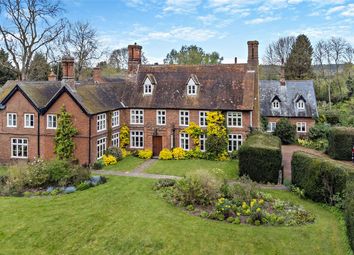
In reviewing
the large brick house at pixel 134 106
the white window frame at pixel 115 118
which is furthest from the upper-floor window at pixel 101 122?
the white window frame at pixel 115 118

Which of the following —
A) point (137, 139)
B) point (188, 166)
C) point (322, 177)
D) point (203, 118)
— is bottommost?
point (188, 166)

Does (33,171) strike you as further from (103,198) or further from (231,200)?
(231,200)

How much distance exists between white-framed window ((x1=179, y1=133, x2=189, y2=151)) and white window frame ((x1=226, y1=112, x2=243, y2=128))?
164 inches

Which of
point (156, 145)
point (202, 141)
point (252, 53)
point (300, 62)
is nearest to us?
point (202, 141)

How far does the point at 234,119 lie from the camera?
31266mm

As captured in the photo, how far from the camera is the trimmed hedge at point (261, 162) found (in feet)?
73.9

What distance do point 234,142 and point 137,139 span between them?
9.45 m

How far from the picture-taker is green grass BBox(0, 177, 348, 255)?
1370 cm

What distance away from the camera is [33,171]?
22250 millimetres

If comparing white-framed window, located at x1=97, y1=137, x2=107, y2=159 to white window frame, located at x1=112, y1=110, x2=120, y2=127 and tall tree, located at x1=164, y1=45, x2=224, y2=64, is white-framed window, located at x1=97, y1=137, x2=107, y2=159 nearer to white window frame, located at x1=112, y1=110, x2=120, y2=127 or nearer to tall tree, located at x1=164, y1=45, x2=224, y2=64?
white window frame, located at x1=112, y1=110, x2=120, y2=127

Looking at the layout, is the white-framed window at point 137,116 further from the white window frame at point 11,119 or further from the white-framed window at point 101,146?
the white window frame at point 11,119

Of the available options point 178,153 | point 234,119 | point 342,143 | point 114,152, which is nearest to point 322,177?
point 234,119

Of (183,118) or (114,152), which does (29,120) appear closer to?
(114,152)

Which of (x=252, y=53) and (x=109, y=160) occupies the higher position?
(x=252, y=53)
